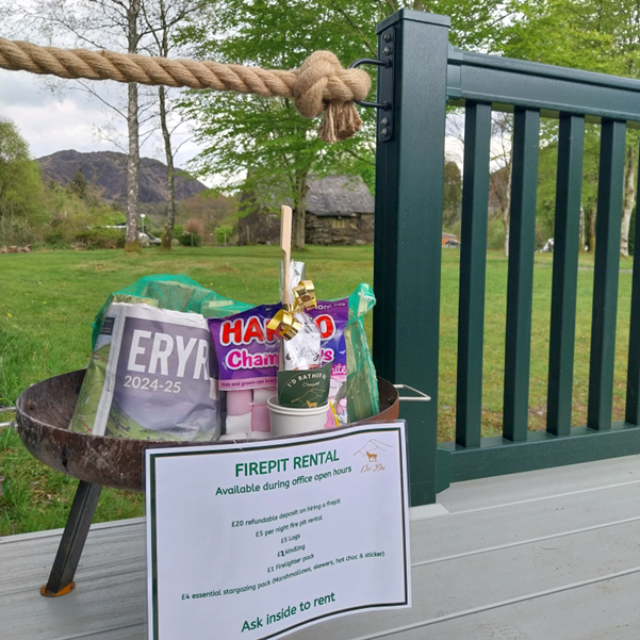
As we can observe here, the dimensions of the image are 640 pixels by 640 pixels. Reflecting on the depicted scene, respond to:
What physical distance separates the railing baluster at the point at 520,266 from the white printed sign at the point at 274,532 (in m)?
0.70

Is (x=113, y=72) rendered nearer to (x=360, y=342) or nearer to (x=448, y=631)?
(x=360, y=342)

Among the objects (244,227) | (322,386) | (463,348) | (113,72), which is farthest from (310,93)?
(244,227)

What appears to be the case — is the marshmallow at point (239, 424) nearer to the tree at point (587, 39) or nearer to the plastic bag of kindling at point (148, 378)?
the plastic bag of kindling at point (148, 378)

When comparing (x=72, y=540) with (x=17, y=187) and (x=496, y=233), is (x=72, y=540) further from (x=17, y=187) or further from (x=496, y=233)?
(x=496, y=233)

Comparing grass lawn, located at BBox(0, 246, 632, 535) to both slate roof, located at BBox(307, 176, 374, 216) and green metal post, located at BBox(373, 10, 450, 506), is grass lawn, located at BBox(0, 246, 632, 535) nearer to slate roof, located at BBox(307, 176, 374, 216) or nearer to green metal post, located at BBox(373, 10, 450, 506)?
green metal post, located at BBox(373, 10, 450, 506)

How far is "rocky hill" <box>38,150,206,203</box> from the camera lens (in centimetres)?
713

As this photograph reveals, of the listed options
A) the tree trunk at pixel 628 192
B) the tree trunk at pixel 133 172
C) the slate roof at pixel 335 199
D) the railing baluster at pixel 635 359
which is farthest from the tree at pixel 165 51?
the tree trunk at pixel 628 192

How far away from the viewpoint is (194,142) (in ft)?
30.5

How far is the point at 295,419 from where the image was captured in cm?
64

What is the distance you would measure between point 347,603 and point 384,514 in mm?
100

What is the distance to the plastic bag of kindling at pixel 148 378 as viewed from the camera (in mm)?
650

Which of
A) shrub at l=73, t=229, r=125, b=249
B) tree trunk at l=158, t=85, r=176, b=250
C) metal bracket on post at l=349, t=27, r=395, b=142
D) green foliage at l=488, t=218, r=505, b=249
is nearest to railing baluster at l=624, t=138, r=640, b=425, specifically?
metal bracket on post at l=349, t=27, r=395, b=142

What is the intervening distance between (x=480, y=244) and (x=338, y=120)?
1.62ft

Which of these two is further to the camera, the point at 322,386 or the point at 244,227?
the point at 244,227
